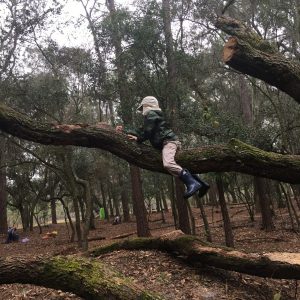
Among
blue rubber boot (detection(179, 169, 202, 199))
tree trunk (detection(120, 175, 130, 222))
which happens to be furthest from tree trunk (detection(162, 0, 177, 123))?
tree trunk (detection(120, 175, 130, 222))

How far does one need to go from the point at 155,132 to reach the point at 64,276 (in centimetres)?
186

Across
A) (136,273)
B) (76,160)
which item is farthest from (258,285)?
(76,160)

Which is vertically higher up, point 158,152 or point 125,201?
point 125,201

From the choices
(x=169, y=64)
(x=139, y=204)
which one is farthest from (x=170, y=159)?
(x=139, y=204)

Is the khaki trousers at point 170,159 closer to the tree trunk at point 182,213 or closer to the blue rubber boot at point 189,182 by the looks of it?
the blue rubber boot at point 189,182

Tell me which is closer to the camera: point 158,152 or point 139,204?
point 158,152

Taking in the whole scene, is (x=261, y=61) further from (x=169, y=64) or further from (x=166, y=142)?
(x=169, y=64)

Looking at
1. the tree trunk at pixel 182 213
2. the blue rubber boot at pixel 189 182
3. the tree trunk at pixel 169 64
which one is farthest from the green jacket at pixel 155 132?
the tree trunk at pixel 182 213

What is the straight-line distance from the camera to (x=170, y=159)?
4.39 metres

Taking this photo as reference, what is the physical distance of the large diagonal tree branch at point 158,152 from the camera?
14.5ft

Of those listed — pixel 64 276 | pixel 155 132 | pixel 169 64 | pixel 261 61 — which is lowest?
pixel 64 276

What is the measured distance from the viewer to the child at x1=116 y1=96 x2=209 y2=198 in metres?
4.37

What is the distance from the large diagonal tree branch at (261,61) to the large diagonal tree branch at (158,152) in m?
0.94

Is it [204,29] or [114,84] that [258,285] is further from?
[204,29]
